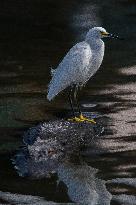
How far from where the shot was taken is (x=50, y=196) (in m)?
9.91

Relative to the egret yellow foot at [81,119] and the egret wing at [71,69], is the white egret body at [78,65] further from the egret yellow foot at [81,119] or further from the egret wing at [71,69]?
the egret yellow foot at [81,119]

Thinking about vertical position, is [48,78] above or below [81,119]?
above

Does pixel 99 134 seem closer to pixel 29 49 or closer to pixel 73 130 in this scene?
pixel 73 130

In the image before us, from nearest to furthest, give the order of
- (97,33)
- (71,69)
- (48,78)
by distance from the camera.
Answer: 1. (71,69)
2. (97,33)
3. (48,78)

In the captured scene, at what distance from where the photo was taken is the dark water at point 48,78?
10.9 metres

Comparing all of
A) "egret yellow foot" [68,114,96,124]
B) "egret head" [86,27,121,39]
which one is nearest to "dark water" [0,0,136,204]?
"egret yellow foot" [68,114,96,124]

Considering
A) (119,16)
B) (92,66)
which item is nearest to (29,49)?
(119,16)

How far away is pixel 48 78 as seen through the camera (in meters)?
15.4

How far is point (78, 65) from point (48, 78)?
307cm

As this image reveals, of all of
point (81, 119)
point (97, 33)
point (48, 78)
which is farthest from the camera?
point (48, 78)

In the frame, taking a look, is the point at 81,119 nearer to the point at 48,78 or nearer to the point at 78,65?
the point at 78,65

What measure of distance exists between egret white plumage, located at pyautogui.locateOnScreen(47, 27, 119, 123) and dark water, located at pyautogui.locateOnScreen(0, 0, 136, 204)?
76cm

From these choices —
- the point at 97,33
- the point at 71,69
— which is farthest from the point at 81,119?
the point at 97,33

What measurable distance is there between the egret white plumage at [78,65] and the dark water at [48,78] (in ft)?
2.50
